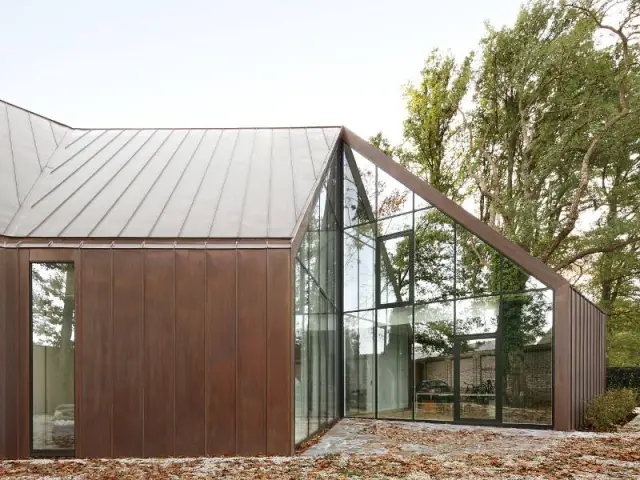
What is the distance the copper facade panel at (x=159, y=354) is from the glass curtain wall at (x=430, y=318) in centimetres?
589

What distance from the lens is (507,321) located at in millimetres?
13648

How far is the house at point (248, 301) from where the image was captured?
993 centimetres

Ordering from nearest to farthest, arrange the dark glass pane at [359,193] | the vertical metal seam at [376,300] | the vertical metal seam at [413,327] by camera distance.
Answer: the vertical metal seam at [413,327], the vertical metal seam at [376,300], the dark glass pane at [359,193]

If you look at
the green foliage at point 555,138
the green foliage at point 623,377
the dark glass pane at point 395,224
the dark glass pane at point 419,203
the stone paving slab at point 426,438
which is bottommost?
the green foliage at point 623,377

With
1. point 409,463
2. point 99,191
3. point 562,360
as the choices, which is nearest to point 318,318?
point 409,463

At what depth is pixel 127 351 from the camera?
1002 centimetres

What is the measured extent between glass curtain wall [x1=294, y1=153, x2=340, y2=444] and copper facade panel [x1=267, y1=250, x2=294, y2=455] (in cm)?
38

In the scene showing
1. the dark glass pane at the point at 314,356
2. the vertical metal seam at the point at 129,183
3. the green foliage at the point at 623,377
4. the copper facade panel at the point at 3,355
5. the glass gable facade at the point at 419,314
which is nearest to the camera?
→ the copper facade panel at the point at 3,355

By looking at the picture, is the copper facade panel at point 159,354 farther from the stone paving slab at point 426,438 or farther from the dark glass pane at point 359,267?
the dark glass pane at point 359,267

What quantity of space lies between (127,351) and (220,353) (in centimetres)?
159

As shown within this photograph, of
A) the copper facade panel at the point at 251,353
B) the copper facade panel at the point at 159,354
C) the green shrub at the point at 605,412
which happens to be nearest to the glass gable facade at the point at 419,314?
the green shrub at the point at 605,412

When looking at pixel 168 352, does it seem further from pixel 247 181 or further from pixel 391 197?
pixel 391 197

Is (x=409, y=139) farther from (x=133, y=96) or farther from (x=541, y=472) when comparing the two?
(x=541, y=472)

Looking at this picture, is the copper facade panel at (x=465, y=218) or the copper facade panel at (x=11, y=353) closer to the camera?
the copper facade panel at (x=11, y=353)
